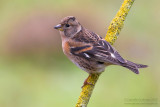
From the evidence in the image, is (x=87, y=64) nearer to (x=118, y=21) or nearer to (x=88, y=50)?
(x=88, y=50)

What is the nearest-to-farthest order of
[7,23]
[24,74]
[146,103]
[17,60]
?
[146,103]
[24,74]
[17,60]
[7,23]

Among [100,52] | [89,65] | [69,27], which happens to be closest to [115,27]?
[100,52]

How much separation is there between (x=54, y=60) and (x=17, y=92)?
1486 mm

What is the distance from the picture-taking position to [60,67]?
889 centimetres

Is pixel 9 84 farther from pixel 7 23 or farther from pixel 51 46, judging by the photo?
pixel 7 23

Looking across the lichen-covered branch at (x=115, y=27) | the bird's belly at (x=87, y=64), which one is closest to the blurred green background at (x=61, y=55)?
the bird's belly at (x=87, y=64)

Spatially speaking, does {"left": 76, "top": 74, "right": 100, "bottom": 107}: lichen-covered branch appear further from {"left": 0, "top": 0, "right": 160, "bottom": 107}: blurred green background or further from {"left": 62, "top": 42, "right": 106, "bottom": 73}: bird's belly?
{"left": 0, "top": 0, "right": 160, "bottom": 107}: blurred green background

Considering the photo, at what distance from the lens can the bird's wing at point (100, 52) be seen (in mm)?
4887

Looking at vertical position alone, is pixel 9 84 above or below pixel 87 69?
below

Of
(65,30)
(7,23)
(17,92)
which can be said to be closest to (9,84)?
(17,92)

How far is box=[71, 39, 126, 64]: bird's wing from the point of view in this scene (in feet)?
16.0

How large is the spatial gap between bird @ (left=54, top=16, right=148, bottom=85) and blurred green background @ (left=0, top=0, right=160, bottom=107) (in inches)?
84.3

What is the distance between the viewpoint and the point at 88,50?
5.06 m

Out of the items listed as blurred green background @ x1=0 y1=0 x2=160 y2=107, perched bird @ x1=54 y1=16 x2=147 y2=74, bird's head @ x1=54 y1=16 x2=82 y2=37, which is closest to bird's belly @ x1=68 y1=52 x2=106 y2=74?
perched bird @ x1=54 y1=16 x2=147 y2=74
